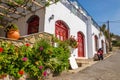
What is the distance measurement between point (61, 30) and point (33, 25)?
220cm

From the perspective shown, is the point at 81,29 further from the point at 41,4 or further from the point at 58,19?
the point at 41,4

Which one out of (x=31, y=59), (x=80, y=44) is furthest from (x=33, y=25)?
(x=80, y=44)

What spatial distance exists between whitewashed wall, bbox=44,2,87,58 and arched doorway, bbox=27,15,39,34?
3.00ft

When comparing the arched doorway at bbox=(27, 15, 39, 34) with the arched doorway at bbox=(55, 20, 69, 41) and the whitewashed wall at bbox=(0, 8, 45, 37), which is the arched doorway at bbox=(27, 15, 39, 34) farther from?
the arched doorway at bbox=(55, 20, 69, 41)

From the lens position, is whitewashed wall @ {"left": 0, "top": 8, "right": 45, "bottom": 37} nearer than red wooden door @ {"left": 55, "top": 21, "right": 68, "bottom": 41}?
Yes

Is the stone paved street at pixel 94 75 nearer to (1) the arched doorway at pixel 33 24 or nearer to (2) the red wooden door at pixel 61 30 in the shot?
(2) the red wooden door at pixel 61 30

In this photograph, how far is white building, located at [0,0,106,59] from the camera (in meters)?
11.1

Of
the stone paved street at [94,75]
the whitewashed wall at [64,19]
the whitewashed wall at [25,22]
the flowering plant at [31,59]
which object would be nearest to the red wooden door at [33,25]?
the whitewashed wall at [25,22]

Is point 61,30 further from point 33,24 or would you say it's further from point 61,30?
point 33,24

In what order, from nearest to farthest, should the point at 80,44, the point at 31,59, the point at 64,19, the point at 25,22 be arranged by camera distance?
the point at 31,59 → the point at 25,22 → the point at 64,19 → the point at 80,44

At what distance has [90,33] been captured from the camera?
687 inches

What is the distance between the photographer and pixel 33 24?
461 inches

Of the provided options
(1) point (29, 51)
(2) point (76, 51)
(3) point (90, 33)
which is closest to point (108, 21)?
(3) point (90, 33)

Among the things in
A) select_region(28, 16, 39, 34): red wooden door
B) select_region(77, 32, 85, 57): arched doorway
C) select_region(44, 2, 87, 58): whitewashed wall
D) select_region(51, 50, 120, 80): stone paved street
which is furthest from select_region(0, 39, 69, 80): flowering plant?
select_region(77, 32, 85, 57): arched doorway
